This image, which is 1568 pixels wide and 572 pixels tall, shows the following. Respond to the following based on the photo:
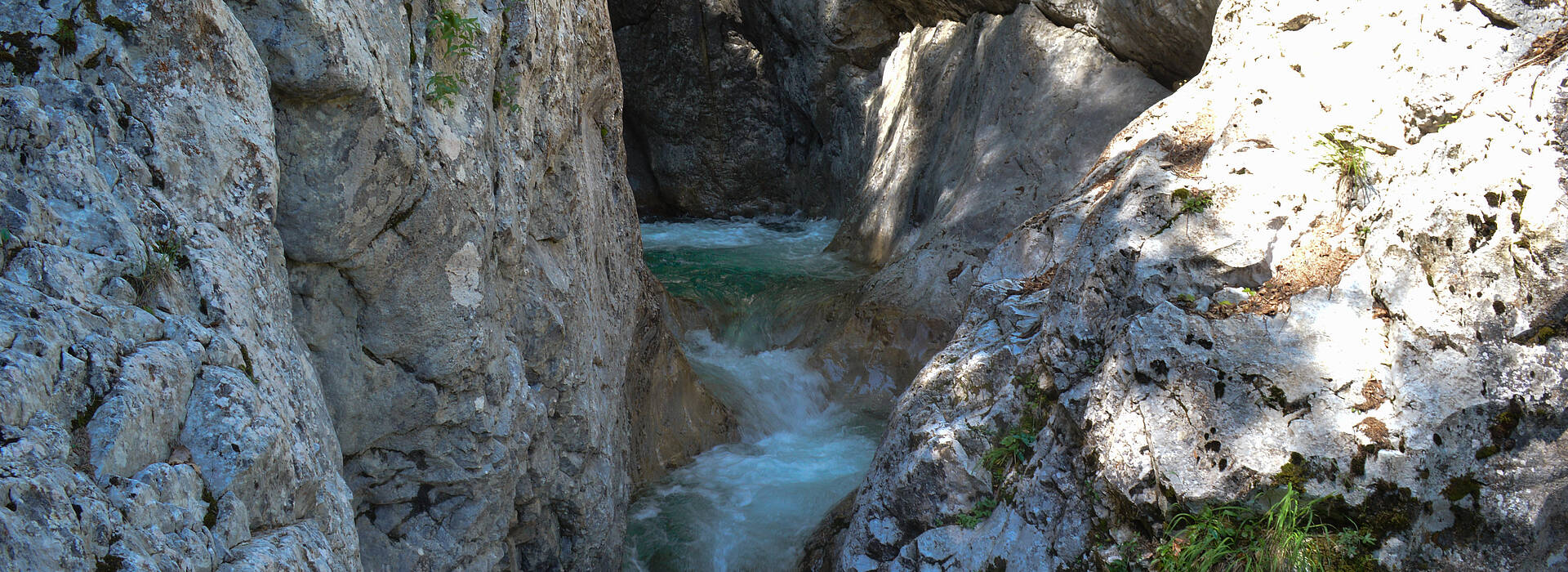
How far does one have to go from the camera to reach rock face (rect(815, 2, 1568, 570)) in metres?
2.75

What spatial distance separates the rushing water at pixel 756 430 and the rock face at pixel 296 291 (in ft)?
3.43

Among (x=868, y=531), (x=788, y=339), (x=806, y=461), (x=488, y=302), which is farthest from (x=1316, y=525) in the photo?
(x=788, y=339)

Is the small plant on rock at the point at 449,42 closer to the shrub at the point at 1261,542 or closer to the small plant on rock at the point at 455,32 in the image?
the small plant on rock at the point at 455,32

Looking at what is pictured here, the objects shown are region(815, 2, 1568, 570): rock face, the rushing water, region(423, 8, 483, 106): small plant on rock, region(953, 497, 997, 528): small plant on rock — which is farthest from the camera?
the rushing water

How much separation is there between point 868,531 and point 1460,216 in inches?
108

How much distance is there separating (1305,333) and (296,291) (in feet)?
11.2

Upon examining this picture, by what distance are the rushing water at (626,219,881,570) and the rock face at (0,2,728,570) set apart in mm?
1047

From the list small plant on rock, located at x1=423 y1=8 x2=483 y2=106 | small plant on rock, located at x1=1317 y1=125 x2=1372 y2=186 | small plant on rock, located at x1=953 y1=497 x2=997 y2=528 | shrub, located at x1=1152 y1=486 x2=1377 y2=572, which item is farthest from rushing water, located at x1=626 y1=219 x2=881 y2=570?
small plant on rock, located at x1=1317 y1=125 x2=1372 y2=186

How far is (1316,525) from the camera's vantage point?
2953 mm

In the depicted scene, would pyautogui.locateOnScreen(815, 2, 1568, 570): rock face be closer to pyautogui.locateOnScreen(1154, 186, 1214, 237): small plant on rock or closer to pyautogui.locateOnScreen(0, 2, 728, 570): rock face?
pyautogui.locateOnScreen(1154, 186, 1214, 237): small plant on rock

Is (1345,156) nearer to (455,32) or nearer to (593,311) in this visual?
(455,32)

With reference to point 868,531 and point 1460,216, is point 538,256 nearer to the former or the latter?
point 868,531

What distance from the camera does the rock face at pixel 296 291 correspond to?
182 cm

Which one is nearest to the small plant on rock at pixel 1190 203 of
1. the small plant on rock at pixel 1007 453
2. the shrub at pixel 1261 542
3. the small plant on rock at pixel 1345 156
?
the small plant on rock at pixel 1345 156
